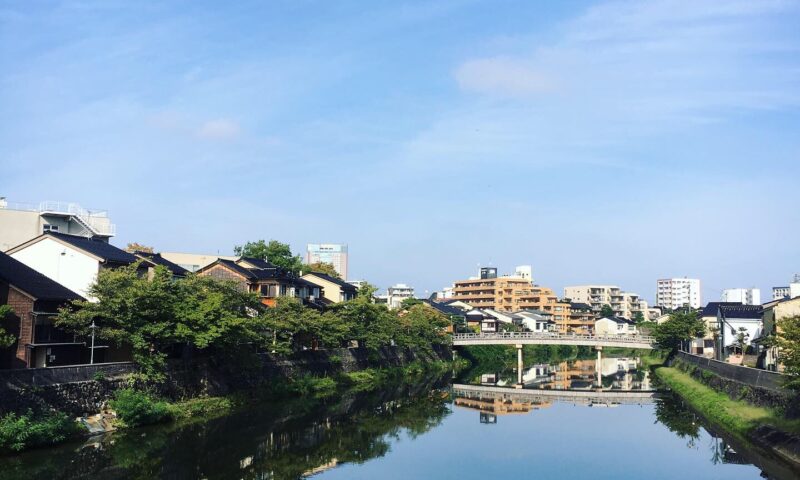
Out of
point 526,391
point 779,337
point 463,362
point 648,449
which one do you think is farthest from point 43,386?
point 463,362

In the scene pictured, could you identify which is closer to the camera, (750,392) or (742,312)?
(750,392)

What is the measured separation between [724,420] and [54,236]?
37011 mm

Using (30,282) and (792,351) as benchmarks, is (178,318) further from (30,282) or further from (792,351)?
(792,351)

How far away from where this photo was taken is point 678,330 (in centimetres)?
6838

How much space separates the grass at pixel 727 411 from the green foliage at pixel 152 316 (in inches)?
977

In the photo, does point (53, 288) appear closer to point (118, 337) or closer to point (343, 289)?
point (118, 337)

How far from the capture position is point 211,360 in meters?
41.2

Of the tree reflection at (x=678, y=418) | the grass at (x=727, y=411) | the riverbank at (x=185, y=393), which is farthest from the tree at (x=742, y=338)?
the riverbank at (x=185, y=393)

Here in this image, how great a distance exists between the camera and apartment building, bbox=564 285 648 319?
571 feet

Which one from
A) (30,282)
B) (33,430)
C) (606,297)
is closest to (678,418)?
(33,430)

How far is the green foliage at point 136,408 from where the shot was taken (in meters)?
31.9

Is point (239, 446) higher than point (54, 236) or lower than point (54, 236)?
lower

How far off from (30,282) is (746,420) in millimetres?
33465

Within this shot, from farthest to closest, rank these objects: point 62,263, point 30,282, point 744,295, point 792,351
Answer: point 744,295 < point 62,263 < point 30,282 < point 792,351
